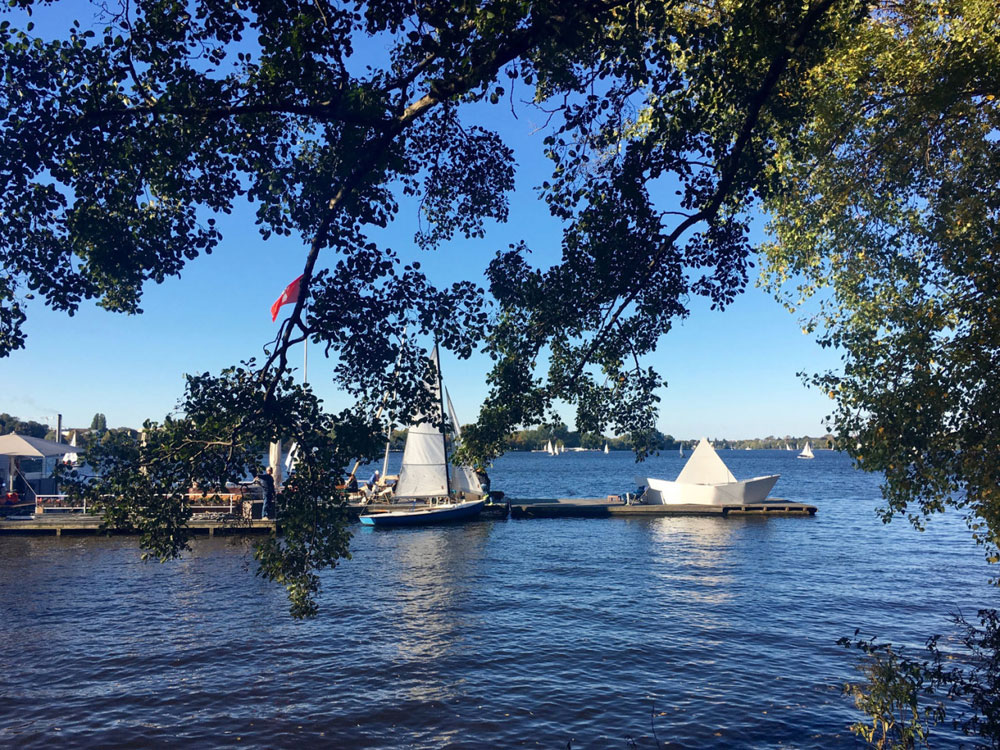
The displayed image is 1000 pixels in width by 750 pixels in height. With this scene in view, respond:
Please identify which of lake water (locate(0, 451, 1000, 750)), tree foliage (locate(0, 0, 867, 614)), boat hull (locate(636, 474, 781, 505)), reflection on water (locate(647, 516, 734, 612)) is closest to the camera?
tree foliage (locate(0, 0, 867, 614))

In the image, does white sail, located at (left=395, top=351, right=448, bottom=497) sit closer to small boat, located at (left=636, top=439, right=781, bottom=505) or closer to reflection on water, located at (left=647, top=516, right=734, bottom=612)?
reflection on water, located at (left=647, top=516, right=734, bottom=612)

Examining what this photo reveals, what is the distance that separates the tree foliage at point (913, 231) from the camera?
941 centimetres

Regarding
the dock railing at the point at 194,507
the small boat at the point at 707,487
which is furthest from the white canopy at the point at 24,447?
the small boat at the point at 707,487

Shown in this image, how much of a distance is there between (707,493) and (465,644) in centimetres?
3886

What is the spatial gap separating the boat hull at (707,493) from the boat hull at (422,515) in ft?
53.3

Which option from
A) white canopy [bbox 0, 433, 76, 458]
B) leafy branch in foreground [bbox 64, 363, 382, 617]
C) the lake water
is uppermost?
white canopy [bbox 0, 433, 76, 458]

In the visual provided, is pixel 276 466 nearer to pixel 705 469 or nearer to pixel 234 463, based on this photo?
pixel 705 469

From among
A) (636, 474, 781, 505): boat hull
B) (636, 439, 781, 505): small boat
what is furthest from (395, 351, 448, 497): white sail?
(636, 474, 781, 505): boat hull

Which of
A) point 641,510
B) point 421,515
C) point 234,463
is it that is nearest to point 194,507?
point 421,515

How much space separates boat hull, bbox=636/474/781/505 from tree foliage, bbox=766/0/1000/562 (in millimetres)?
45095

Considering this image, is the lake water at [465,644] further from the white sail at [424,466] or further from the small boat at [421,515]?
the white sail at [424,466]

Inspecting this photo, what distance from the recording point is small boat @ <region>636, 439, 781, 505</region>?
56.2m

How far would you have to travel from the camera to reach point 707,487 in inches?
2212

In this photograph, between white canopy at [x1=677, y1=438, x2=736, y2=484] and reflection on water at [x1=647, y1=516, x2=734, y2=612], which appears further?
white canopy at [x1=677, y1=438, x2=736, y2=484]
